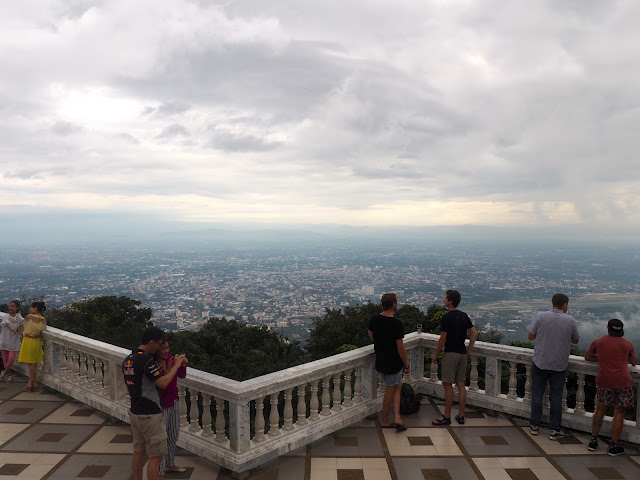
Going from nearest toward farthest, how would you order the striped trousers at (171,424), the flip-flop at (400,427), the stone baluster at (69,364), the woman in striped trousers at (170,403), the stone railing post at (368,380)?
1. the woman in striped trousers at (170,403)
2. the striped trousers at (171,424)
3. the flip-flop at (400,427)
4. the stone railing post at (368,380)
5. the stone baluster at (69,364)

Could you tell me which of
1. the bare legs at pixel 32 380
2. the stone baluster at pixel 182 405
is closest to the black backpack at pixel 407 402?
the stone baluster at pixel 182 405

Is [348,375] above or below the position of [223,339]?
above

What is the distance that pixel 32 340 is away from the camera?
7152mm

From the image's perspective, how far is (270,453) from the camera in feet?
14.7

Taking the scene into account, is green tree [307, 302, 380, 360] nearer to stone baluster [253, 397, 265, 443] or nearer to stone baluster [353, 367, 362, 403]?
stone baluster [353, 367, 362, 403]

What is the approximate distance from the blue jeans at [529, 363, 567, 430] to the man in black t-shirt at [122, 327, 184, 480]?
177 inches

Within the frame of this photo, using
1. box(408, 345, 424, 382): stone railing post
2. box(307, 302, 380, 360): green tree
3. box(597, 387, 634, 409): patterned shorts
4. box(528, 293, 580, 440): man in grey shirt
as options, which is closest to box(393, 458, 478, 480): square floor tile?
box(528, 293, 580, 440): man in grey shirt

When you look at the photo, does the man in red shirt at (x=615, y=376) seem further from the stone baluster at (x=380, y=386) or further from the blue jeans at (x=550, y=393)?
the stone baluster at (x=380, y=386)

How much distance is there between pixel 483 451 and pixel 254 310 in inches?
2353

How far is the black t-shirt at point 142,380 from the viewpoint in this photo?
3422 millimetres

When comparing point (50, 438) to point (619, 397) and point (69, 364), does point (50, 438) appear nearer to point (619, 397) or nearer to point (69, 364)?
point (69, 364)

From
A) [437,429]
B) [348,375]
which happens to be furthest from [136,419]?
[437,429]

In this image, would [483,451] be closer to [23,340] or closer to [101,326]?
[23,340]

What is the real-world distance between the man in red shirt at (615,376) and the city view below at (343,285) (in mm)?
29248
